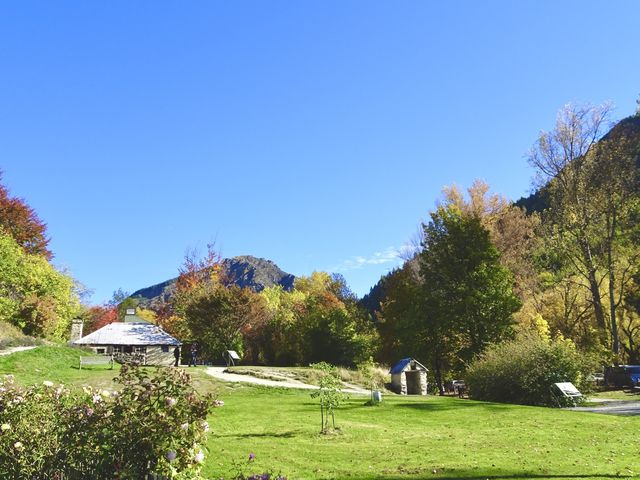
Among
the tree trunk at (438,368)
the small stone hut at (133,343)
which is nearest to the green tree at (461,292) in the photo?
the tree trunk at (438,368)

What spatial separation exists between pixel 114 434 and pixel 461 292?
28.5 metres

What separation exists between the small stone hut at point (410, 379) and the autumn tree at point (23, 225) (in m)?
38.7

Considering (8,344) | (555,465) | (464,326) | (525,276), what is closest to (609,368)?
(464,326)

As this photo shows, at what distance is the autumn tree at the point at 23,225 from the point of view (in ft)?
151

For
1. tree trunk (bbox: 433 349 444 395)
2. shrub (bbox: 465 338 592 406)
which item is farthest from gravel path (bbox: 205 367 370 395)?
shrub (bbox: 465 338 592 406)

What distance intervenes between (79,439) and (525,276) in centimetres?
4247

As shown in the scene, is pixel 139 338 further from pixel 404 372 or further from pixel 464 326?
pixel 464 326

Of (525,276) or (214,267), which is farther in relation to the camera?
(214,267)

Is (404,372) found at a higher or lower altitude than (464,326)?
lower

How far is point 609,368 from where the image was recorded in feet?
102

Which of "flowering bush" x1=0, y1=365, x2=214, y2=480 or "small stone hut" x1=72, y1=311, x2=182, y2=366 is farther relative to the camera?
"small stone hut" x1=72, y1=311, x2=182, y2=366

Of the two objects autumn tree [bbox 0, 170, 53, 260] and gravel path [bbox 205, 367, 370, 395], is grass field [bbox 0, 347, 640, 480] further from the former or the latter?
autumn tree [bbox 0, 170, 53, 260]

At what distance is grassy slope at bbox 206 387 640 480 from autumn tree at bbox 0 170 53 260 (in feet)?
126

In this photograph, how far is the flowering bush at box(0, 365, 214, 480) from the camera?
5.67 meters
